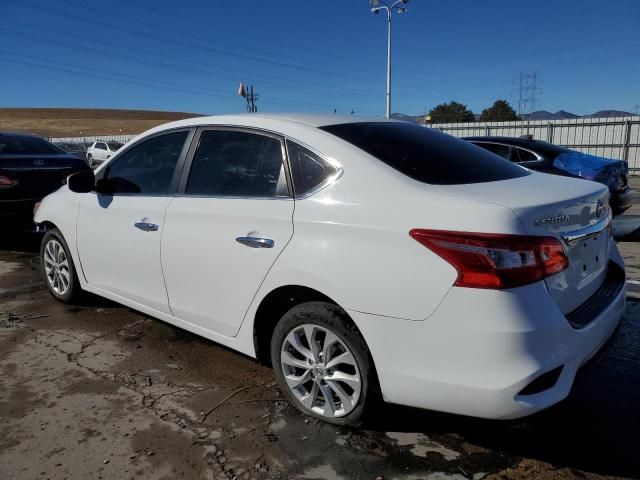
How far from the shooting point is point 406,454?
242 cm

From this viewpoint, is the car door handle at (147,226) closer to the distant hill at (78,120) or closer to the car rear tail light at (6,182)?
the car rear tail light at (6,182)

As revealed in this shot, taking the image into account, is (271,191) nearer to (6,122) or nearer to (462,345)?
(462,345)

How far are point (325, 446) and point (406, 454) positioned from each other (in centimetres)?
39

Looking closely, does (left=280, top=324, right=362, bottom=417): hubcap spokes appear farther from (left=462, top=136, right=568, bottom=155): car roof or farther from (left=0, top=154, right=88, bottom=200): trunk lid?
(left=462, top=136, right=568, bottom=155): car roof

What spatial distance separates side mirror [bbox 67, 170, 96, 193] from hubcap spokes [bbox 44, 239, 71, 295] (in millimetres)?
795

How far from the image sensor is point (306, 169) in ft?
8.74

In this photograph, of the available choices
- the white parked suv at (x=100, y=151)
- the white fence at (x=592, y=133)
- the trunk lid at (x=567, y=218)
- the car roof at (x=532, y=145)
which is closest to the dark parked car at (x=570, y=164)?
the car roof at (x=532, y=145)

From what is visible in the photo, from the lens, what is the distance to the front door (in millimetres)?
3365

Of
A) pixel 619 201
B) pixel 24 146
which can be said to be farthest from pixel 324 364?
pixel 24 146

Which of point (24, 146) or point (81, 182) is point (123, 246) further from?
point (24, 146)

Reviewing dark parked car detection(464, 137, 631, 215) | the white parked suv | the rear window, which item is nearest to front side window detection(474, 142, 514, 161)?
dark parked car detection(464, 137, 631, 215)

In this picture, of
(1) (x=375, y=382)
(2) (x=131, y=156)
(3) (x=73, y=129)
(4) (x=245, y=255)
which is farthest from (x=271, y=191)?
(3) (x=73, y=129)

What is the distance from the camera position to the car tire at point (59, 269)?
438 cm

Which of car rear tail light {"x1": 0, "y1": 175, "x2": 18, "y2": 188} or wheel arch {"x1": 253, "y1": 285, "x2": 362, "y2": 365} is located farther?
car rear tail light {"x1": 0, "y1": 175, "x2": 18, "y2": 188}
